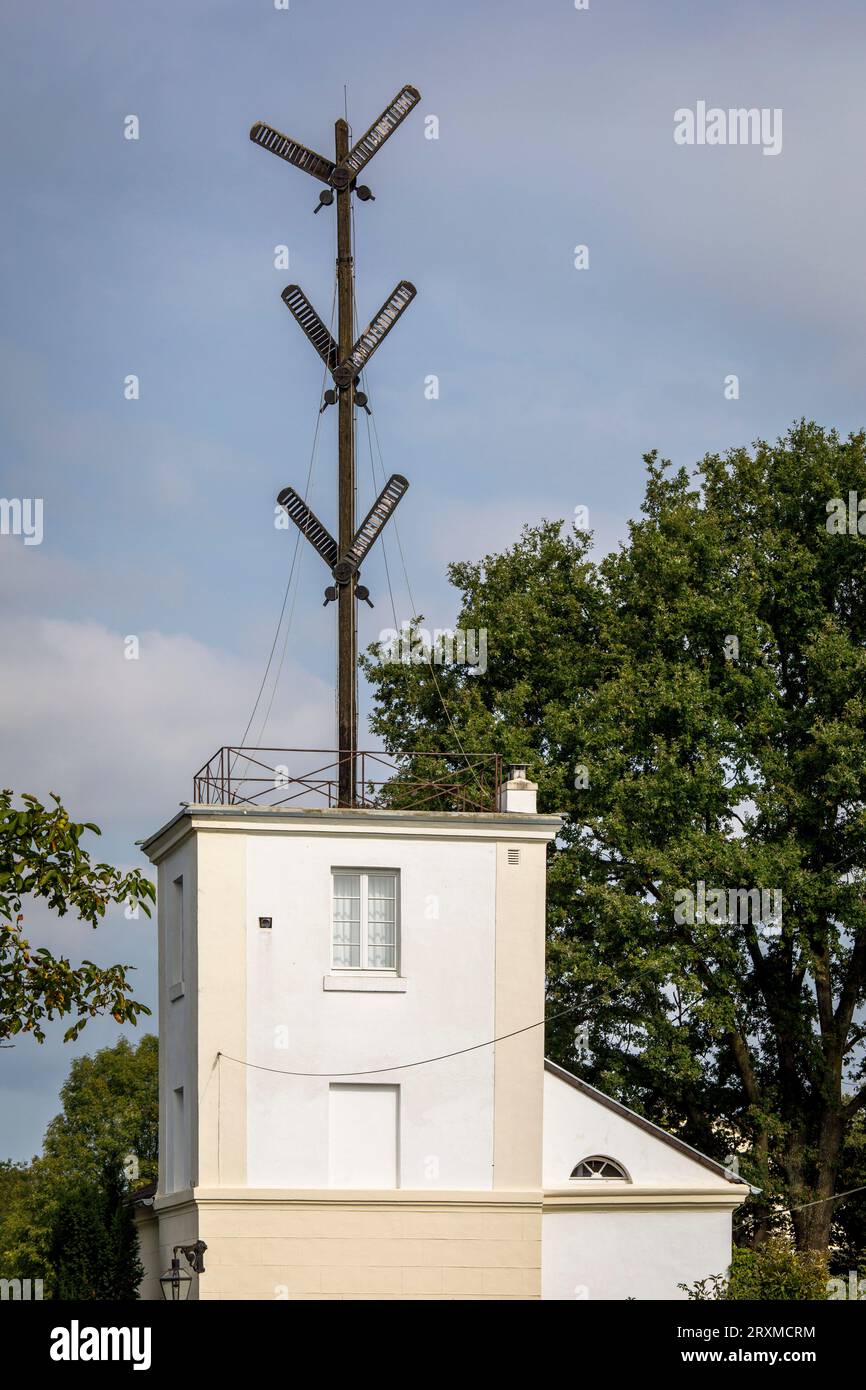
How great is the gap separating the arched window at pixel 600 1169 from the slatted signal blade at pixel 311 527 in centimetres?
1171

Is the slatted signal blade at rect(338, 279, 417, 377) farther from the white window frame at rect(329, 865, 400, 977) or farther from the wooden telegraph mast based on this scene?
the white window frame at rect(329, 865, 400, 977)

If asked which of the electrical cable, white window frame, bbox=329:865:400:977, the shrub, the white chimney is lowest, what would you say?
the shrub

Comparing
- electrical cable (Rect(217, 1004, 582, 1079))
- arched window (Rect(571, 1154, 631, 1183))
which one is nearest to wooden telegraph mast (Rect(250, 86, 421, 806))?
electrical cable (Rect(217, 1004, 582, 1079))

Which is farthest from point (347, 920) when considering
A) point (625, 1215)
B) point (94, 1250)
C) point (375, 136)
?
point (375, 136)

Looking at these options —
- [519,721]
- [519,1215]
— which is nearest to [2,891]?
[519,1215]

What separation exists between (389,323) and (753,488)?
13.2 metres

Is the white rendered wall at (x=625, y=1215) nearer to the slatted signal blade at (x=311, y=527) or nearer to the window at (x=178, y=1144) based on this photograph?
the window at (x=178, y=1144)

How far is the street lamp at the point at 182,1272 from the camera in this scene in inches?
1262

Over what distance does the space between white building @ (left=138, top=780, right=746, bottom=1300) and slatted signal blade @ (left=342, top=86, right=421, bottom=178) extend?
42.4 ft

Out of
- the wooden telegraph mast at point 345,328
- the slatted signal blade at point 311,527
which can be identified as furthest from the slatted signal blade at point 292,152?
the slatted signal blade at point 311,527

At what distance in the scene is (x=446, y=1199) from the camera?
33.2m

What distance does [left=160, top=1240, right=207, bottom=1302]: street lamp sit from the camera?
3206 cm

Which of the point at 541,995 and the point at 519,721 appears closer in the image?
the point at 541,995
